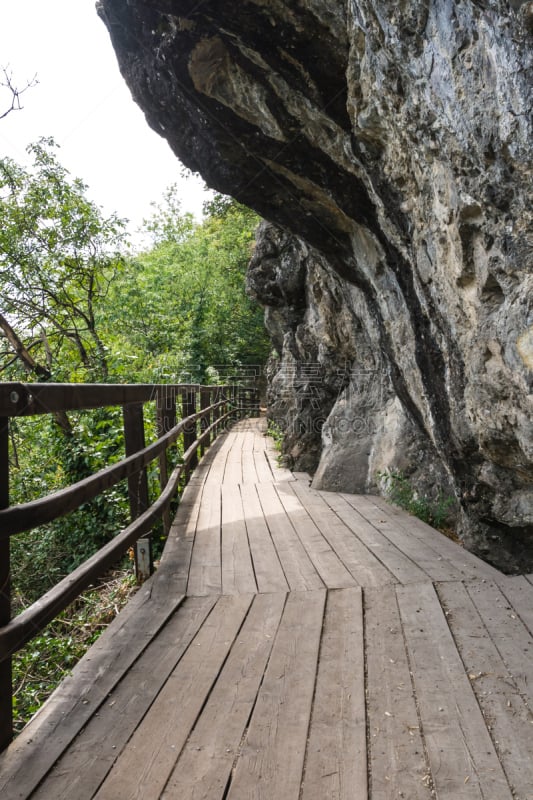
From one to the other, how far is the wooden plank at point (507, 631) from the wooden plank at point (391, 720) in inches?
16.7

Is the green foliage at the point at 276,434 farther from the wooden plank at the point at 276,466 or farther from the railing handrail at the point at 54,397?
the railing handrail at the point at 54,397

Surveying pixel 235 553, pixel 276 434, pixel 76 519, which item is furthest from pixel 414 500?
pixel 276 434

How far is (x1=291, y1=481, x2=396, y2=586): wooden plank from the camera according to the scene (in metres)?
Result: 3.21

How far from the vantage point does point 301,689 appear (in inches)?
80.6

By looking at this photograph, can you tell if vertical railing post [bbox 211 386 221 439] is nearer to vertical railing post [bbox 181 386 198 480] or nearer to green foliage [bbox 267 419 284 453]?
green foliage [bbox 267 419 284 453]

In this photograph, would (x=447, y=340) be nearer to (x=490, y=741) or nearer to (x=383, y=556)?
(x=383, y=556)

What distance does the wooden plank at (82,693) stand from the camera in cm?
161

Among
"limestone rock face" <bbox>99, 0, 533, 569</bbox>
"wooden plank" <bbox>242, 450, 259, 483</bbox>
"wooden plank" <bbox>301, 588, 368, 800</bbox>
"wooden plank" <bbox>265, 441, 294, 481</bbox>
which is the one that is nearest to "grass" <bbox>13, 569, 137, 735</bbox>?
"wooden plank" <bbox>301, 588, 368, 800</bbox>

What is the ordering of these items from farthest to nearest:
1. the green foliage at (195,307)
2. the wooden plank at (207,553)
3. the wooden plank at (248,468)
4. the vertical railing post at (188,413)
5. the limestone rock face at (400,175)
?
the green foliage at (195,307) → the wooden plank at (248,468) → the vertical railing post at (188,413) → the wooden plank at (207,553) → the limestone rock face at (400,175)

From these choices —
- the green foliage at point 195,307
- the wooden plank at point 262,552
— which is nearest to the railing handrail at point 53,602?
the wooden plank at point 262,552

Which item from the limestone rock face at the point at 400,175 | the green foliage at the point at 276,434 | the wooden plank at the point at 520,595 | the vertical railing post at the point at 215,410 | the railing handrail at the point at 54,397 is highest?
the limestone rock face at the point at 400,175

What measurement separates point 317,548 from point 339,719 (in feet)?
6.54

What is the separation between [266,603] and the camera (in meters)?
2.87

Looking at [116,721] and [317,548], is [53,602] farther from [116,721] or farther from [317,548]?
[317,548]
